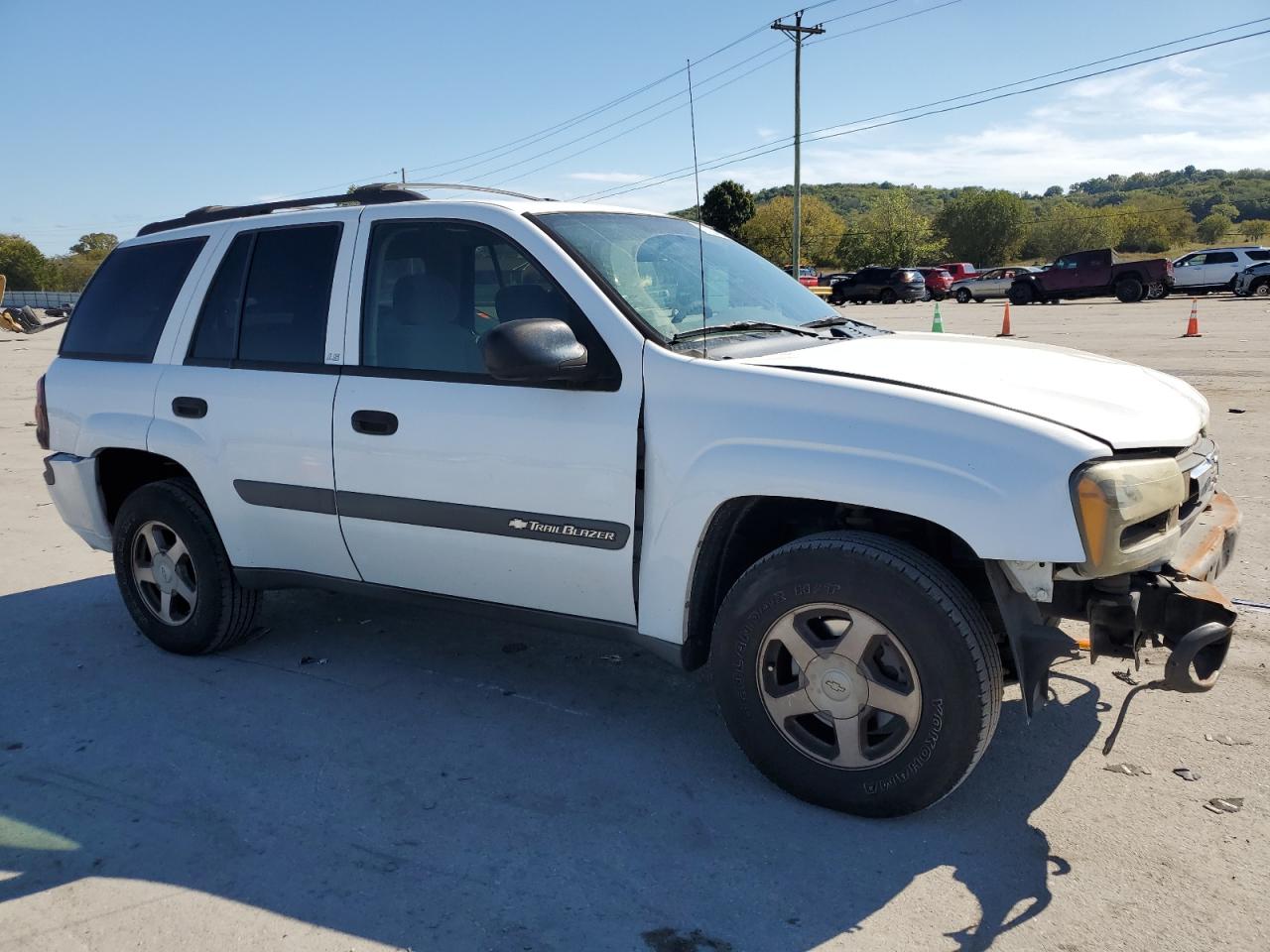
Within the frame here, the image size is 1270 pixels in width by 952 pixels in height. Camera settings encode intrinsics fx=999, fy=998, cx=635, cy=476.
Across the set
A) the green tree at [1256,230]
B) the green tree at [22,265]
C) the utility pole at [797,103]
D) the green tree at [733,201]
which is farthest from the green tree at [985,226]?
the green tree at [22,265]

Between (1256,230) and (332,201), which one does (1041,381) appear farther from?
(1256,230)

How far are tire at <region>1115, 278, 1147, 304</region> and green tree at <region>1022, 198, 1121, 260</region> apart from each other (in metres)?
55.3

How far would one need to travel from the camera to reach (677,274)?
3.72m

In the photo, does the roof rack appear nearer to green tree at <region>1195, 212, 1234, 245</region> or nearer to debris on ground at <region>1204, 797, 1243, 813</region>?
debris on ground at <region>1204, 797, 1243, 813</region>

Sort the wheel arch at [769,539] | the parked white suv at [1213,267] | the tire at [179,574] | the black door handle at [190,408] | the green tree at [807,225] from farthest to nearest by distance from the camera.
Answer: the green tree at [807,225] < the parked white suv at [1213,267] < the tire at [179,574] < the black door handle at [190,408] < the wheel arch at [769,539]

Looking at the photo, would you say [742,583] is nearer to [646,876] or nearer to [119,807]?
[646,876]

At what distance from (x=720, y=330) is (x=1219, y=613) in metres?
1.74

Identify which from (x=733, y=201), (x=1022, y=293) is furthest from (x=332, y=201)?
(x=733, y=201)

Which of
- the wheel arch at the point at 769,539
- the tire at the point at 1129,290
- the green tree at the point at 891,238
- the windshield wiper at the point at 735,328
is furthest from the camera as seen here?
the green tree at the point at 891,238

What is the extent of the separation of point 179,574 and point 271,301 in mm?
1328

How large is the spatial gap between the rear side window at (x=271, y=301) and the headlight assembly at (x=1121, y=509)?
2763mm

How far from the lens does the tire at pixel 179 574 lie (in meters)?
4.34

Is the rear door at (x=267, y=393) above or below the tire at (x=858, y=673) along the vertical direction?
above

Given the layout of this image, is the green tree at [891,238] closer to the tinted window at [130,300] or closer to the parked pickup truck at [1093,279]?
the parked pickup truck at [1093,279]
